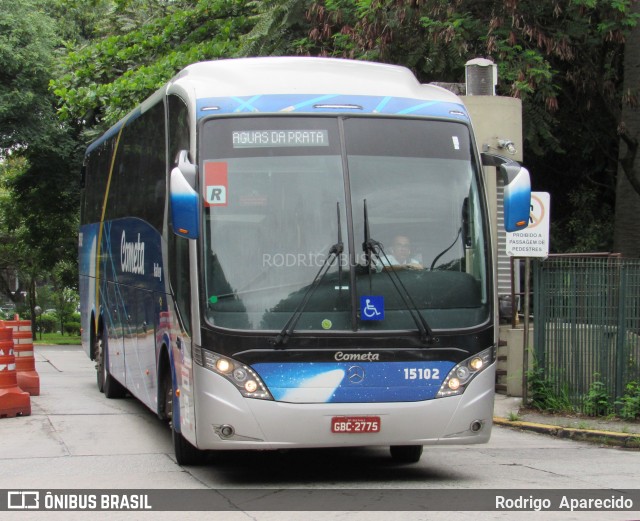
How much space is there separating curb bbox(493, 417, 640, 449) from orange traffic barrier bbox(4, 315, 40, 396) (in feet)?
23.0

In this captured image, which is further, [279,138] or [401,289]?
[279,138]

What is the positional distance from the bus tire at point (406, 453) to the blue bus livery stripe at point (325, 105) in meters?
3.20

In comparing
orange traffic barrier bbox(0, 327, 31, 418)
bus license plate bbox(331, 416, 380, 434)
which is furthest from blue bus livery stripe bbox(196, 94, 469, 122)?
orange traffic barrier bbox(0, 327, 31, 418)

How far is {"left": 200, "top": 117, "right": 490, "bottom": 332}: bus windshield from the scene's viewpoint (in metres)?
8.53

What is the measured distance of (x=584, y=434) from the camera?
40.9ft

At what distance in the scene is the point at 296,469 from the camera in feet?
32.6

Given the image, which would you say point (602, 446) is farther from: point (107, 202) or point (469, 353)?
point (107, 202)

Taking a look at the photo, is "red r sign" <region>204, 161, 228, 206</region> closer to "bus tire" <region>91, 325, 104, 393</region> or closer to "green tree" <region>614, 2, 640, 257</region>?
"bus tire" <region>91, 325, 104, 393</region>

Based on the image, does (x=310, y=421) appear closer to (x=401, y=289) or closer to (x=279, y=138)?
(x=401, y=289)

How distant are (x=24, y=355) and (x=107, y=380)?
1.32m

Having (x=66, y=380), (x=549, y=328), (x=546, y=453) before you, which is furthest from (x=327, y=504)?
(x=66, y=380)

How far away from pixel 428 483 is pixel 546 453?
2.64m

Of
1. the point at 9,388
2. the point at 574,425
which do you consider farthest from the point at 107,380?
the point at 574,425

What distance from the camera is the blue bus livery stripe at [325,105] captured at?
9.00m
